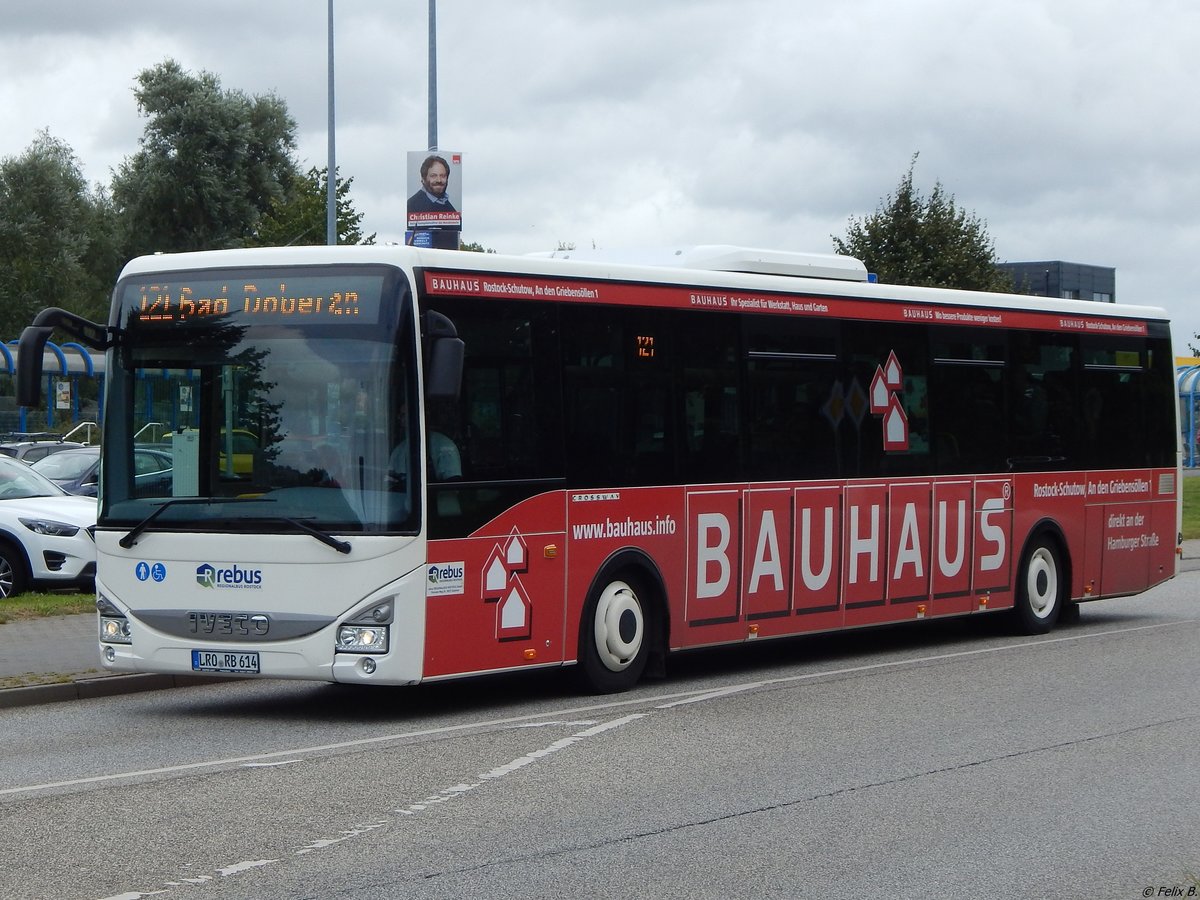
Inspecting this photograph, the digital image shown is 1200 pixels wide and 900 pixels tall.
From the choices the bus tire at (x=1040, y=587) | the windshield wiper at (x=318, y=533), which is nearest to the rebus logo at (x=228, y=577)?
the windshield wiper at (x=318, y=533)

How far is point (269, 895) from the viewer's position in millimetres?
6324

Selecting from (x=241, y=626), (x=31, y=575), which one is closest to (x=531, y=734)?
(x=241, y=626)

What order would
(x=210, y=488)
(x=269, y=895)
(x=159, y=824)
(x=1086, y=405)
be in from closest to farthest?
1. (x=269, y=895)
2. (x=159, y=824)
3. (x=210, y=488)
4. (x=1086, y=405)

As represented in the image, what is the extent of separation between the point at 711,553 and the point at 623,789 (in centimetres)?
454

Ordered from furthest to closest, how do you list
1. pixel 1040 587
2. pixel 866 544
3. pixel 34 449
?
pixel 34 449
pixel 1040 587
pixel 866 544

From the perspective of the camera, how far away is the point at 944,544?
15.2 meters

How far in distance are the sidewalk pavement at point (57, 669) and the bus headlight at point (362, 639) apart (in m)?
2.72

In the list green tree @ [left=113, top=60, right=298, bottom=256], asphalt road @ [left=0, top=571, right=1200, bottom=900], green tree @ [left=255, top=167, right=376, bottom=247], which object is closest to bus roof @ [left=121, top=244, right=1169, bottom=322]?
asphalt road @ [left=0, top=571, right=1200, bottom=900]

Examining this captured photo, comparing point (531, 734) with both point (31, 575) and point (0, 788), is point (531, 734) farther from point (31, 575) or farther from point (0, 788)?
point (31, 575)

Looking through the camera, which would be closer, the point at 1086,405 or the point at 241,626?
the point at 241,626

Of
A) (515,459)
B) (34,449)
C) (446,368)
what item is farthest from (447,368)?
(34,449)

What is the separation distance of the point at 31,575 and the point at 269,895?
512 inches

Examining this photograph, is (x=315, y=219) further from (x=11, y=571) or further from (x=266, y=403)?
(x=266, y=403)

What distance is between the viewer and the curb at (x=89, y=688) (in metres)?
11.9
